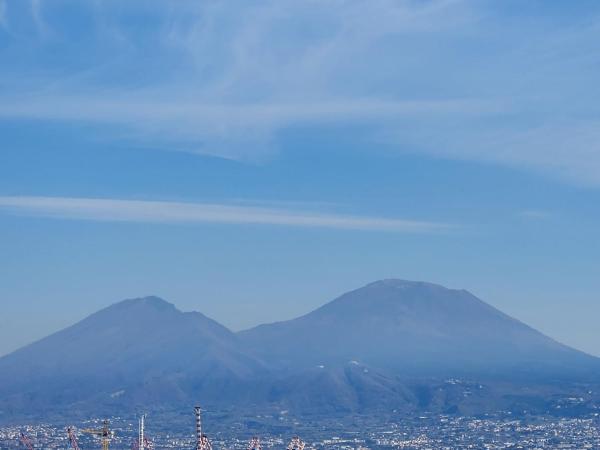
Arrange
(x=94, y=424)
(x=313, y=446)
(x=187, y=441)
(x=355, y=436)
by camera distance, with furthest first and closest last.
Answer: (x=94, y=424), (x=355, y=436), (x=187, y=441), (x=313, y=446)

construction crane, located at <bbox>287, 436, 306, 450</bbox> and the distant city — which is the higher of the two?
the distant city

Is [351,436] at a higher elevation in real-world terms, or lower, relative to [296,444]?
higher

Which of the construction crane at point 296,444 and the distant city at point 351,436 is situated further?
the distant city at point 351,436

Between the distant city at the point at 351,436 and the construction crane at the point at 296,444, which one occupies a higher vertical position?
the distant city at the point at 351,436

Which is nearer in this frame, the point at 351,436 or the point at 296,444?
the point at 296,444

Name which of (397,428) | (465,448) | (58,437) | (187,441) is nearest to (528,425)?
(397,428)

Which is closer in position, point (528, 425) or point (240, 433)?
point (240, 433)

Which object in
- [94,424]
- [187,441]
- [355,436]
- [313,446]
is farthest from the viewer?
[94,424]

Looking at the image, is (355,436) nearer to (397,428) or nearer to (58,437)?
(397,428)

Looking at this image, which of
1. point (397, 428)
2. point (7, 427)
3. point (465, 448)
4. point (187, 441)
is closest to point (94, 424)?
point (7, 427)

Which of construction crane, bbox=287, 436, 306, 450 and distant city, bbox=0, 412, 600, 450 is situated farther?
distant city, bbox=0, 412, 600, 450
